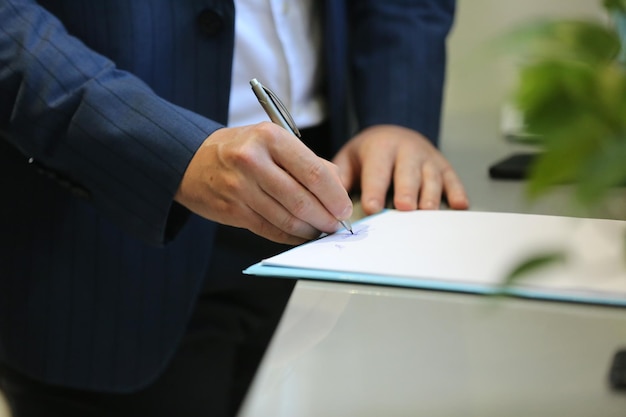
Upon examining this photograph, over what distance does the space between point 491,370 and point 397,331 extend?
7cm

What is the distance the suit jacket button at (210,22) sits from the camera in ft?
2.76

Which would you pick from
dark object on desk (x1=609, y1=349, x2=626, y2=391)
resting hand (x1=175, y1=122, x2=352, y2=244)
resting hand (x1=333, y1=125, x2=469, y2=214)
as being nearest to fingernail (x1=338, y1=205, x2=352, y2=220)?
resting hand (x1=175, y1=122, x2=352, y2=244)

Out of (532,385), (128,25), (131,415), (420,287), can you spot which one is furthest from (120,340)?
(532,385)

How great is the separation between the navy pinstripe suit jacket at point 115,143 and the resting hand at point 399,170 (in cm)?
7

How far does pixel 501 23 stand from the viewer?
1.35 m

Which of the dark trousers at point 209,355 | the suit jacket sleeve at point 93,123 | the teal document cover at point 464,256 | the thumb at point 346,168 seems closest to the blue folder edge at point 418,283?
the teal document cover at point 464,256

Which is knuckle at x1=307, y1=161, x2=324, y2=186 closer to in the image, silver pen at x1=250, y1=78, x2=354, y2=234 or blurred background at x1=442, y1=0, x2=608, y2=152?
silver pen at x1=250, y1=78, x2=354, y2=234

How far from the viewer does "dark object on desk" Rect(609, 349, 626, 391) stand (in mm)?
428

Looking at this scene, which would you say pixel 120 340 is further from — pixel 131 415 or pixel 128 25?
pixel 128 25

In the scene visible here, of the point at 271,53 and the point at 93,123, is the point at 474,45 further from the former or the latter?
the point at 93,123

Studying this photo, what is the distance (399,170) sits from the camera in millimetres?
802

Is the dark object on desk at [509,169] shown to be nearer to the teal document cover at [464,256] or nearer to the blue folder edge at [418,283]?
the teal document cover at [464,256]

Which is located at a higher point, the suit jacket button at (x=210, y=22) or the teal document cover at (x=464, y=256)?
the suit jacket button at (x=210, y=22)

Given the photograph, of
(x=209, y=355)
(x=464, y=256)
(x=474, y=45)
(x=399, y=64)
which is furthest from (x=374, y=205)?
(x=474, y=45)
